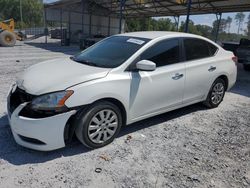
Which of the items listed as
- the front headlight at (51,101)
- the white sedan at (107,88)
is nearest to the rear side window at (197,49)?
the white sedan at (107,88)

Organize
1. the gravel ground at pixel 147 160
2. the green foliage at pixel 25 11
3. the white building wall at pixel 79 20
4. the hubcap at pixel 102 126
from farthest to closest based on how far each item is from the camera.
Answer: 1. the green foliage at pixel 25 11
2. the white building wall at pixel 79 20
3. the hubcap at pixel 102 126
4. the gravel ground at pixel 147 160

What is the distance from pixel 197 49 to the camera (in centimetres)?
468

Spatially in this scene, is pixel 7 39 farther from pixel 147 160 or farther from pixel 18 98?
pixel 147 160

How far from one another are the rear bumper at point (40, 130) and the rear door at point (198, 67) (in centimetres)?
239

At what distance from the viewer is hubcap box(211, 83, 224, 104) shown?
203 inches

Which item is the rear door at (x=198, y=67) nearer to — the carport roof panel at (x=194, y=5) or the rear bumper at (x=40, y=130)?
the rear bumper at (x=40, y=130)

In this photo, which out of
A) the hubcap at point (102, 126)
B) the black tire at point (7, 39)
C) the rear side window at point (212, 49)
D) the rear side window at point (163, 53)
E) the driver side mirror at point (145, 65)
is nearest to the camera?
the hubcap at point (102, 126)

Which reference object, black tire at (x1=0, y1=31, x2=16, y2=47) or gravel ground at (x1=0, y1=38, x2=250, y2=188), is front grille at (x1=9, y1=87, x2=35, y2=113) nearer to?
gravel ground at (x1=0, y1=38, x2=250, y2=188)

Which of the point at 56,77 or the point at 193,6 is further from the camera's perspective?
the point at 193,6

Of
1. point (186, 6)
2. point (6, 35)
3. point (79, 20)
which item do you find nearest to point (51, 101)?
point (6, 35)

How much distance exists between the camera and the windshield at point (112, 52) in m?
3.68

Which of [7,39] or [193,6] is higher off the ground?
[193,6]

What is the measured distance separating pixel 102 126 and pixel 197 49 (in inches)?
101

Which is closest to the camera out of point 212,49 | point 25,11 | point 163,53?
point 163,53
